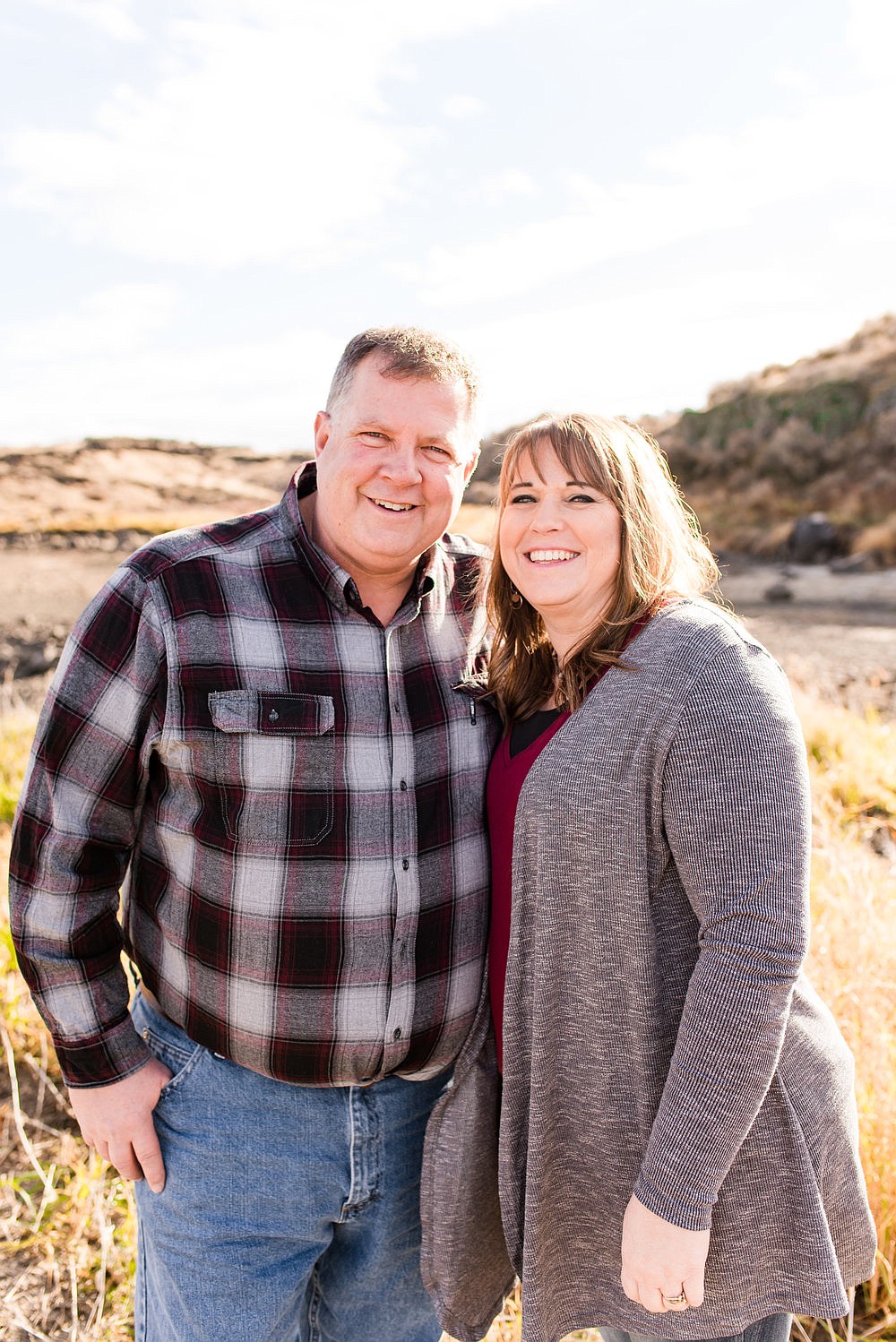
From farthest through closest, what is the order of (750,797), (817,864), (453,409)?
(817,864) → (453,409) → (750,797)

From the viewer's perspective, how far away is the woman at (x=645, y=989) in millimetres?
1435

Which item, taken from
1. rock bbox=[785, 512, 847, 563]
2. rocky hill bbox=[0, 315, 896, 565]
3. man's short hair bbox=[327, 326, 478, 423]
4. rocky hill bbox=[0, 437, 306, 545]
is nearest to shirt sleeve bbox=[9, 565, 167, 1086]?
man's short hair bbox=[327, 326, 478, 423]

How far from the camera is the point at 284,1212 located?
72.8 inches

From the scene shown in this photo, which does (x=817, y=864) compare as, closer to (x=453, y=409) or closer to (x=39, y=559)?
(x=453, y=409)

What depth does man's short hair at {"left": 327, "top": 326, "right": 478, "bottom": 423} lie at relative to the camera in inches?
80.3

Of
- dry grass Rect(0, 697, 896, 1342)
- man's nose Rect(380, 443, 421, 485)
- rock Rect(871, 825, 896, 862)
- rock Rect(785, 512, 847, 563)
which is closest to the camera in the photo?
man's nose Rect(380, 443, 421, 485)

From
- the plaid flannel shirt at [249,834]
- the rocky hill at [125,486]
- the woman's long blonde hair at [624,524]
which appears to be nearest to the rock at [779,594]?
the woman's long blonde hair at [624,524]

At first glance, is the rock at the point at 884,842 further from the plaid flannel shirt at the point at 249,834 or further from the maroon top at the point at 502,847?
the plaid flannel shirt at the point at 249,834

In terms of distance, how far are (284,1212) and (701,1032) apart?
0.96 m

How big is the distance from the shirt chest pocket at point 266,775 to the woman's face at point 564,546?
21.4 inches

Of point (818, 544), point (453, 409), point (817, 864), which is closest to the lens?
point (453, 409)

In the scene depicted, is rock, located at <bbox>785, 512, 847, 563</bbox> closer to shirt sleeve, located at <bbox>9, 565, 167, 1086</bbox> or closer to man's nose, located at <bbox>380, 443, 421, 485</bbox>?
man's nose, located at <bbox>380, 443, 421, 485</bbox>

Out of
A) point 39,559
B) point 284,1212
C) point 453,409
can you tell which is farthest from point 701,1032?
point 39,559

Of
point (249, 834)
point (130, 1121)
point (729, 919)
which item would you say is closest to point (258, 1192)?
point (130, 1121)
